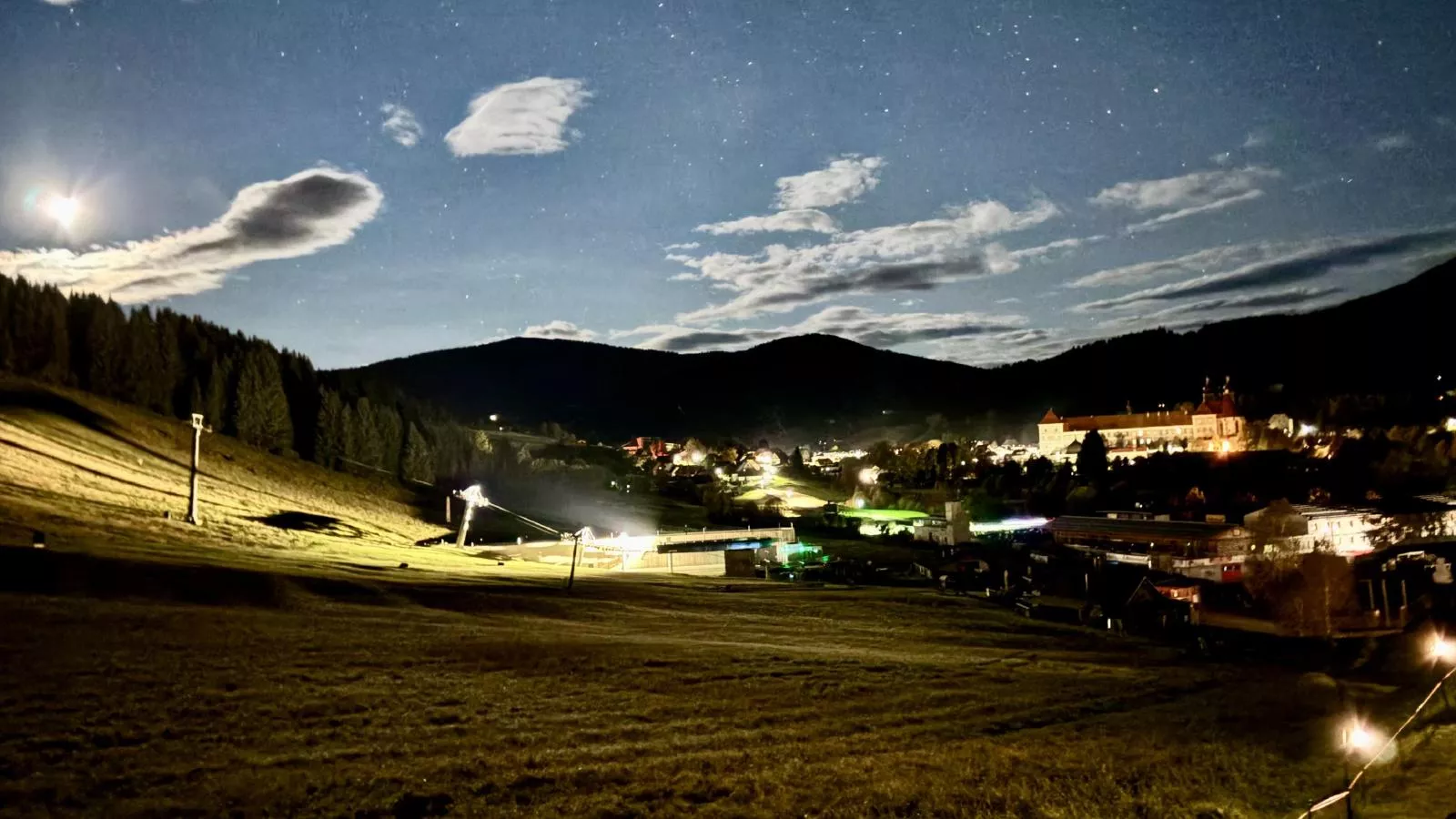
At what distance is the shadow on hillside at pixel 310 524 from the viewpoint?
1774 inches

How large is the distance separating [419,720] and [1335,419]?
Result: 432 ft

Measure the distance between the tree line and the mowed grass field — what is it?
70411 mm

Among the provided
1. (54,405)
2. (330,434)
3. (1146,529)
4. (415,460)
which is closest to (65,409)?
(54,405)

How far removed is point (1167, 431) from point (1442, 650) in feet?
375

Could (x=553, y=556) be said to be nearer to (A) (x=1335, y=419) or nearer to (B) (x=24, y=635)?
(B) (x=24, y=635)

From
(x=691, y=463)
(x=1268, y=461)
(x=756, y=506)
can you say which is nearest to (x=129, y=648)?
(x=756, y=506)

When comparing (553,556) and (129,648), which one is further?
(553,556)

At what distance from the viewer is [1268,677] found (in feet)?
67.4

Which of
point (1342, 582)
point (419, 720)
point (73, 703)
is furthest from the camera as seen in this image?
point (1342, 582)

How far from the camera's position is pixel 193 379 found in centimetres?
9269

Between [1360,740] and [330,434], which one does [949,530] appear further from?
[330,434]

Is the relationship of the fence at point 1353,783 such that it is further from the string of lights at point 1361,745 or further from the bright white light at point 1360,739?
the bright white light at point 1360,739

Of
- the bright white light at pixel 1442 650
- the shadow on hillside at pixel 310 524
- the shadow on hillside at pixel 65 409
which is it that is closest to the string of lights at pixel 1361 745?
the bright white light at pixel 1442 650

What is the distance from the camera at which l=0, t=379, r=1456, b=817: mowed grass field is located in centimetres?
1071
